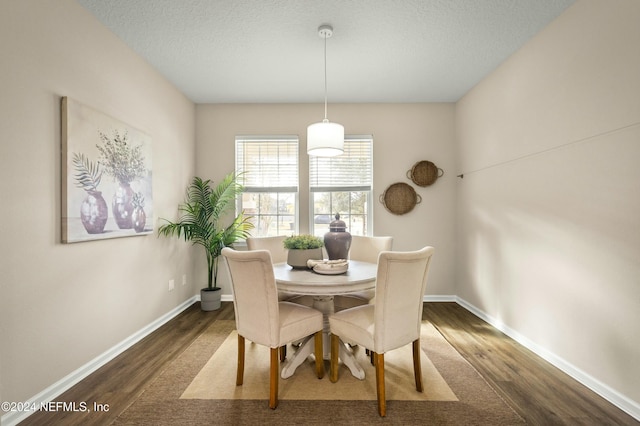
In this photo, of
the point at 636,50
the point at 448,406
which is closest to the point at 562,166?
the point at 636,50

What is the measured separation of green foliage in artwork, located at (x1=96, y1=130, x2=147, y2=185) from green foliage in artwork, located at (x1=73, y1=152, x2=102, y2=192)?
0.09 metres

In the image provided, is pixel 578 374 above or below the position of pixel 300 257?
below

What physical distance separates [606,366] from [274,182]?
11.7 feet

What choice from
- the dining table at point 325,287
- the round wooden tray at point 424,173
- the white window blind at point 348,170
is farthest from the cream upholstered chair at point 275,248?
the round wooden tray at point 424,173

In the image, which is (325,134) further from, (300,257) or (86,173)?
(86,173)

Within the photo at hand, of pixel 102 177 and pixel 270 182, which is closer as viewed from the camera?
pixel 102 177

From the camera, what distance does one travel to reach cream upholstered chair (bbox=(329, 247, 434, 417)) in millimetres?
1636

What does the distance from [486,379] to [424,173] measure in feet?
8.30

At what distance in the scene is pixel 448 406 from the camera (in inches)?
68.4

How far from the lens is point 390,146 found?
155 inches

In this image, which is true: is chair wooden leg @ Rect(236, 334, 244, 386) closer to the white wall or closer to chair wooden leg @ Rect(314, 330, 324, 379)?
chair wooden leg @ Rect(314, 330, 324, 379)

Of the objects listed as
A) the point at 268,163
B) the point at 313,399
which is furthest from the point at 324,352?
the point at 268,163

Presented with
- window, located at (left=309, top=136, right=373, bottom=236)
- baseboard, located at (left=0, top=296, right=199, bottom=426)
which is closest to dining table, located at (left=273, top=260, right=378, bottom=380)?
baseboard, located at (left=0, top=296, right=199, bottom=426)

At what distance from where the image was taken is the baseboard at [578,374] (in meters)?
1.70
